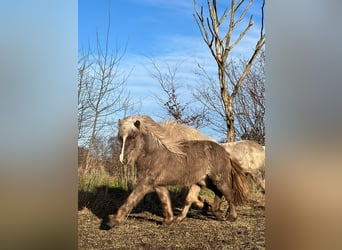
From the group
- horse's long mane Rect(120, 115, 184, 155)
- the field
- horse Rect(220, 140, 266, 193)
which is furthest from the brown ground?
horse's long mane Rect(120, 115, 184, 155)

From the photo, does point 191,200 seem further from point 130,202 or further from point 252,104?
point 252,104

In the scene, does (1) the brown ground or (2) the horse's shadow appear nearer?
(1) the brown ground

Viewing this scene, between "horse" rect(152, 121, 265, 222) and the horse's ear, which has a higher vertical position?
the horse's ear

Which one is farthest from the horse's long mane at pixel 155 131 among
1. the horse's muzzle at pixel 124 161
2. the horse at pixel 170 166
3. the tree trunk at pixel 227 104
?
the tree trunk at pixel 227 104

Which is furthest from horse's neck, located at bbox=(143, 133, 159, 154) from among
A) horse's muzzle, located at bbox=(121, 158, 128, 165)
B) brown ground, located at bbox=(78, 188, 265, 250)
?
brown ground, located at bbox=(78, 188, 265, 250)

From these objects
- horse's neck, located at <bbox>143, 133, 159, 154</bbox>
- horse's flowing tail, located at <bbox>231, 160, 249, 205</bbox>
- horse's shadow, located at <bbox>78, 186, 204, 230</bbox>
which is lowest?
horse's shadow, located at <bbox>78, 186, 204, 230</bbox>

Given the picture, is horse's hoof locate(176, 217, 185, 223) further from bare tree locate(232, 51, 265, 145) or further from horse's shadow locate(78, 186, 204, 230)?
bare tree locate(232, 51, 265, 145)

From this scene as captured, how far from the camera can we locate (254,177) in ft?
6.34

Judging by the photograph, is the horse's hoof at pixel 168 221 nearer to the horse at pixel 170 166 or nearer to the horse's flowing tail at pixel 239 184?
the horse at pixel 170 166

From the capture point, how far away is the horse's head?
191 cm

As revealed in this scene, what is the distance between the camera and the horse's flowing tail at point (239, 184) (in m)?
1.96

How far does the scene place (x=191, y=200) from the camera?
199cm
